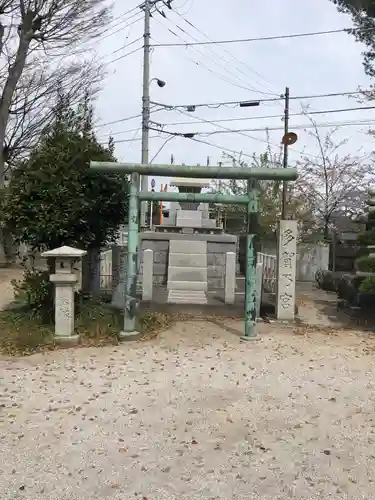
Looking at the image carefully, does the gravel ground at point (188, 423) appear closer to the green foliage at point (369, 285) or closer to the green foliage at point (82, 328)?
the green foliage at point (82, 328)

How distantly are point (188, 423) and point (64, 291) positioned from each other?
10.4 feet

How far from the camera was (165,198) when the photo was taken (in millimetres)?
6812

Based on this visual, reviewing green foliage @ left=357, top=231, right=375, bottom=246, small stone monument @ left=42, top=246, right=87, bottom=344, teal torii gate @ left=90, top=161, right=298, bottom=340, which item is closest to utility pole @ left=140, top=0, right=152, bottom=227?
green foliage @ left=357, top=231, right=375, bottom=246

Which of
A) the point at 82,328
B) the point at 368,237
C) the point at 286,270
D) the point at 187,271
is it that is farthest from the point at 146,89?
the point at 82,328

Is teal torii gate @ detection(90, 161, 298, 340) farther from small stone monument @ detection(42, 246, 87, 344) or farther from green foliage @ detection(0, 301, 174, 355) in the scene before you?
small stone monument @ detection(42, 246, 87, 344)

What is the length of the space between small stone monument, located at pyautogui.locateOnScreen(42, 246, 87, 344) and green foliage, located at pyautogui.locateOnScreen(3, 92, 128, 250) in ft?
2.17

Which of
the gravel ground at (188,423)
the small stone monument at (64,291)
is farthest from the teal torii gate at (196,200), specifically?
the small stone monument at (64,291)

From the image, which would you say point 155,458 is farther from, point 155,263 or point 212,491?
point 155,263

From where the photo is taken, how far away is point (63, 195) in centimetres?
690

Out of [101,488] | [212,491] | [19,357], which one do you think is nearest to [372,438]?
[212,491]

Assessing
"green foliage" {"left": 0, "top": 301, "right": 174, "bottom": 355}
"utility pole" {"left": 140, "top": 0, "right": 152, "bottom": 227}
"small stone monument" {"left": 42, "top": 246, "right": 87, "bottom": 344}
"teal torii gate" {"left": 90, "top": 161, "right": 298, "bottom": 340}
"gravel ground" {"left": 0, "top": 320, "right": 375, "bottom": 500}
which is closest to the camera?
"gravel ground" {"left": 0, "top": 320, "right": 375, "bottom": 500}

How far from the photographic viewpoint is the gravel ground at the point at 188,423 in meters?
2.97

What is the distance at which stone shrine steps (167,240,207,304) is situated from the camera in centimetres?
1011

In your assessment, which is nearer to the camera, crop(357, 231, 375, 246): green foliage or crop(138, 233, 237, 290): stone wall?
crop(357, 231, 375, 246): green foliage
